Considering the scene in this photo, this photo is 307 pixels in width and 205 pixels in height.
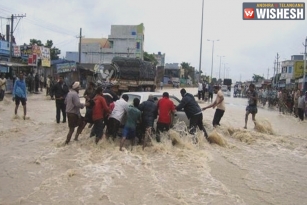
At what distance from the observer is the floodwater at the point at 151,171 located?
5801 mm

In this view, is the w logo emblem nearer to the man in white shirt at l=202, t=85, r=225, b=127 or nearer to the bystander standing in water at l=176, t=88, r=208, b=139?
the man in white shirt at l=202, t=85, r=225, b=127

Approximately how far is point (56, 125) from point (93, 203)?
7.47m

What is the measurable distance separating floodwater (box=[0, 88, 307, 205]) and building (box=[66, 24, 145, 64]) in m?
57.9

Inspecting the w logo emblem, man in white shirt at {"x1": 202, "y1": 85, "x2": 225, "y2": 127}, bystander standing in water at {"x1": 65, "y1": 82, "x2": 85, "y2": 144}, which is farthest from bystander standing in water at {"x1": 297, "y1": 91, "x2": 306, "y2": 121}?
bystander standing in water at {"x1": 65, "y1": 82, "x2": 85, "y2": 144}

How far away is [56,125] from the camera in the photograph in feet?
41.0

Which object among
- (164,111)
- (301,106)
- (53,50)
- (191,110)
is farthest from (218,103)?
(53,50)

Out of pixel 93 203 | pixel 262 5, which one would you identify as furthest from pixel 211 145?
pixel 262 5

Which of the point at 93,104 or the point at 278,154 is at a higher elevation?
the point at 93,104

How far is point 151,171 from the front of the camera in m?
7.28

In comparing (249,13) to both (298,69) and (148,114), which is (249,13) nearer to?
(148,114)

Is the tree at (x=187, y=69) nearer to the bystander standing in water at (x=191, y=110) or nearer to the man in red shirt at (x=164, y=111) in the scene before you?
the bystander standing in water at (x=191, y=110)

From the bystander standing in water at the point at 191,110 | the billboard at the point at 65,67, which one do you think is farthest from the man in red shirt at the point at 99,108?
the billboard at the point at 65,67

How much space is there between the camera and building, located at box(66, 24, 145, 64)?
68.2m

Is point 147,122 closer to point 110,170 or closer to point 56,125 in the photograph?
point 110,170
